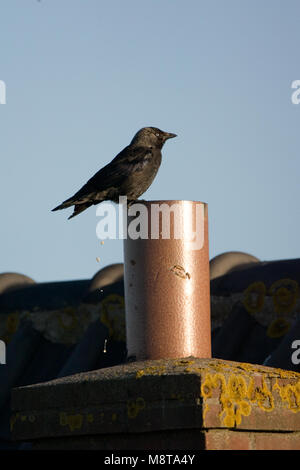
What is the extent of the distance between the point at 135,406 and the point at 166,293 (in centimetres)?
58

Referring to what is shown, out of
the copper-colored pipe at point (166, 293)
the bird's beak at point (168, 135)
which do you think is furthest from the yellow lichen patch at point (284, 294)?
the copper-colored pipe at point (166, 293)

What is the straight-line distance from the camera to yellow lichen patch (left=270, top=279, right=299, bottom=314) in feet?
21.5

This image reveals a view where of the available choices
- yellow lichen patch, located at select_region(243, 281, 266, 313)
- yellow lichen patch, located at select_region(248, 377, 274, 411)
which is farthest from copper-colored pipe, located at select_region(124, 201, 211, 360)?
yellow lichen patch, located at select_region(243, 281, 266, 313)

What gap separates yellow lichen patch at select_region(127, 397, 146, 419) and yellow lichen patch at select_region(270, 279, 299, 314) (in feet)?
11.2

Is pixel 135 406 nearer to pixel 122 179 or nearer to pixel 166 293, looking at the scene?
pixel 166 293

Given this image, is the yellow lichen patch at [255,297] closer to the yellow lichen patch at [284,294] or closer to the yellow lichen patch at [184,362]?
the yellow lichen patch at [284,294]

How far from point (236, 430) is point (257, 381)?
23cm

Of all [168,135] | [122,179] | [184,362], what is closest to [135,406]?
[184,362]

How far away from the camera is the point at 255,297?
7004mm

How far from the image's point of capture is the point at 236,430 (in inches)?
130

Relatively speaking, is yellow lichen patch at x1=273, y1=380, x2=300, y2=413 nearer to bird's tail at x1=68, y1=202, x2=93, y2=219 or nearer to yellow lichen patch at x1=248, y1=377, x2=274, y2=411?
yellow lichen patch at x1=248, y1=377, x2=274, y2=411

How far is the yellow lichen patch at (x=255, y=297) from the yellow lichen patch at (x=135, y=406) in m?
3.74

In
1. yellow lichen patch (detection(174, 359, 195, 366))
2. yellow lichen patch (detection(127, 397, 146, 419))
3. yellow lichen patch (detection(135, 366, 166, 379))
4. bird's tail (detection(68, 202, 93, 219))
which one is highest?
bird's tail (detection(68, 202, 93, 219))
